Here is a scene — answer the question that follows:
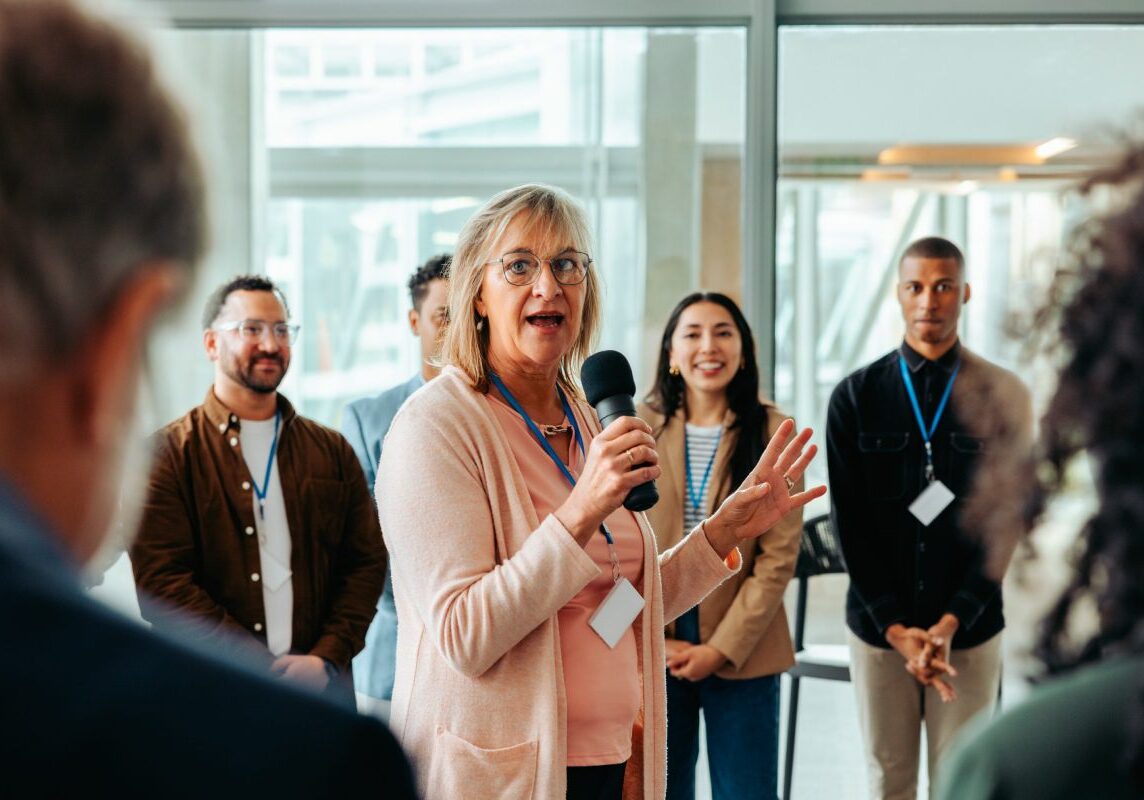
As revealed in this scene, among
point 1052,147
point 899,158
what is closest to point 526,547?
point 899,158

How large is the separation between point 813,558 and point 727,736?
0.97 metres

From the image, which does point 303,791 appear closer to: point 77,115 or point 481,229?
point 77,115

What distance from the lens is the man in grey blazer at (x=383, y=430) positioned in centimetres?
382

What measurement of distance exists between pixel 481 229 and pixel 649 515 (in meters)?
1.66

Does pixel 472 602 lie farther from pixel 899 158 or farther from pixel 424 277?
pixel 899 158

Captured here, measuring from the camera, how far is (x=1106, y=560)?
2.83 ft

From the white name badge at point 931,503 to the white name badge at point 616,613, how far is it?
→ 1.86 metres

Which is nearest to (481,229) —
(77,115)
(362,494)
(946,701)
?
(362,494)

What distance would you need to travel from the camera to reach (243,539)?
311cm

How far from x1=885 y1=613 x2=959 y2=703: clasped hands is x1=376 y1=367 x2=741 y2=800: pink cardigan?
6.41ft

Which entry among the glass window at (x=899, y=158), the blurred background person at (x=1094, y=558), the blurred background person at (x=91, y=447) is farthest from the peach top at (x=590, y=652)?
the glass window at (x=899, y=158)

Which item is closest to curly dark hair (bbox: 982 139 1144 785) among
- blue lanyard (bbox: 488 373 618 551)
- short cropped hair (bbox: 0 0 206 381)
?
short cropped hair (bbox: 0 0 206 381)

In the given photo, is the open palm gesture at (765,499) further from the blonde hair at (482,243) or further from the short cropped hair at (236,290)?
the short cropped hair at (236,290)

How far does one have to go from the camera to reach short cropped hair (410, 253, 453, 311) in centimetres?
422
